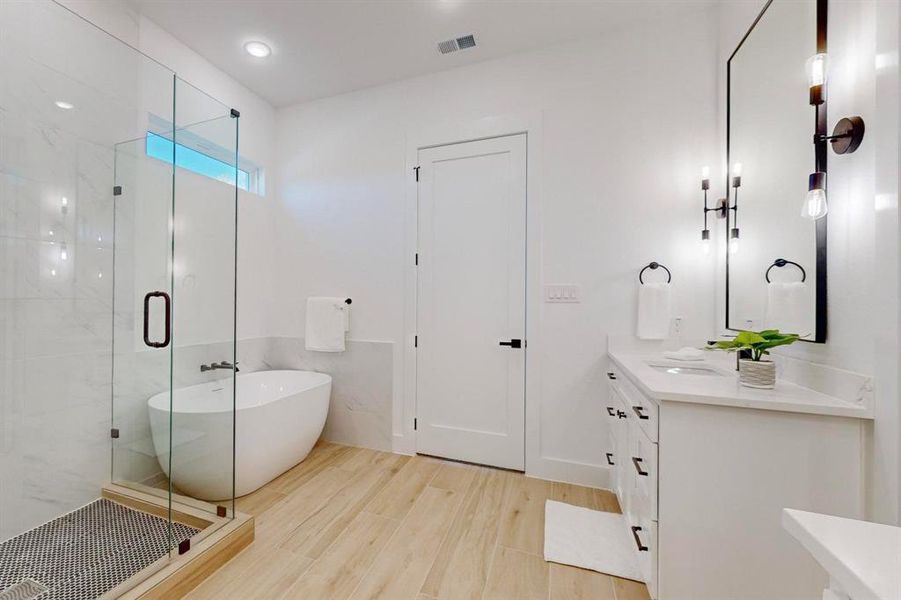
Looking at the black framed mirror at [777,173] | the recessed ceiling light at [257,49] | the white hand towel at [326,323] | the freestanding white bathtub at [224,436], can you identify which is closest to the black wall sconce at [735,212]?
the black framed mirror at [777,173]

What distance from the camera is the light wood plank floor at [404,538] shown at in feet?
4.91

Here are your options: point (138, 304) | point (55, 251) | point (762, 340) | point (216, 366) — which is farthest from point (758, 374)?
point (55, 251)

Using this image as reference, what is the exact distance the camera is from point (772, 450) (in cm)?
120

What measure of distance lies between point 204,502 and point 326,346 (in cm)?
126

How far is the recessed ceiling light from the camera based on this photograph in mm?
2457

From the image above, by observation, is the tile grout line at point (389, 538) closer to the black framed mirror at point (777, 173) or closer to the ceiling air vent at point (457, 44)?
the black framed mirror at point (777, 173)

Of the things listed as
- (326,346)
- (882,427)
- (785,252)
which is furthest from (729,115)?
(326,346)

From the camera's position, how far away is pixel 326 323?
2.94 m

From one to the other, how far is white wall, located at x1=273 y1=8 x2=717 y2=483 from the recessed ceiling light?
72cm

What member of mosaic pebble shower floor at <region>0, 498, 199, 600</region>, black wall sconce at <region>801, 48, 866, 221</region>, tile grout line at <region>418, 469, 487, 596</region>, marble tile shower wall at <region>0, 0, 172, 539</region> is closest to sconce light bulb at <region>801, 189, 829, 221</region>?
black wall sconce at <region>801, 48, 866, 221</region>

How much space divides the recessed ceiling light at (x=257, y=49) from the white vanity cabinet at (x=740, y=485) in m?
3.03

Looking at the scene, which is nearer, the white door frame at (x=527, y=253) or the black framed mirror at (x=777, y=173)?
the black framed mirror at (x=777, y=173)

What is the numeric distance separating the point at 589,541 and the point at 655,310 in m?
1.27

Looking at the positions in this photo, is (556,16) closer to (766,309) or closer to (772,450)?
(766,309)
